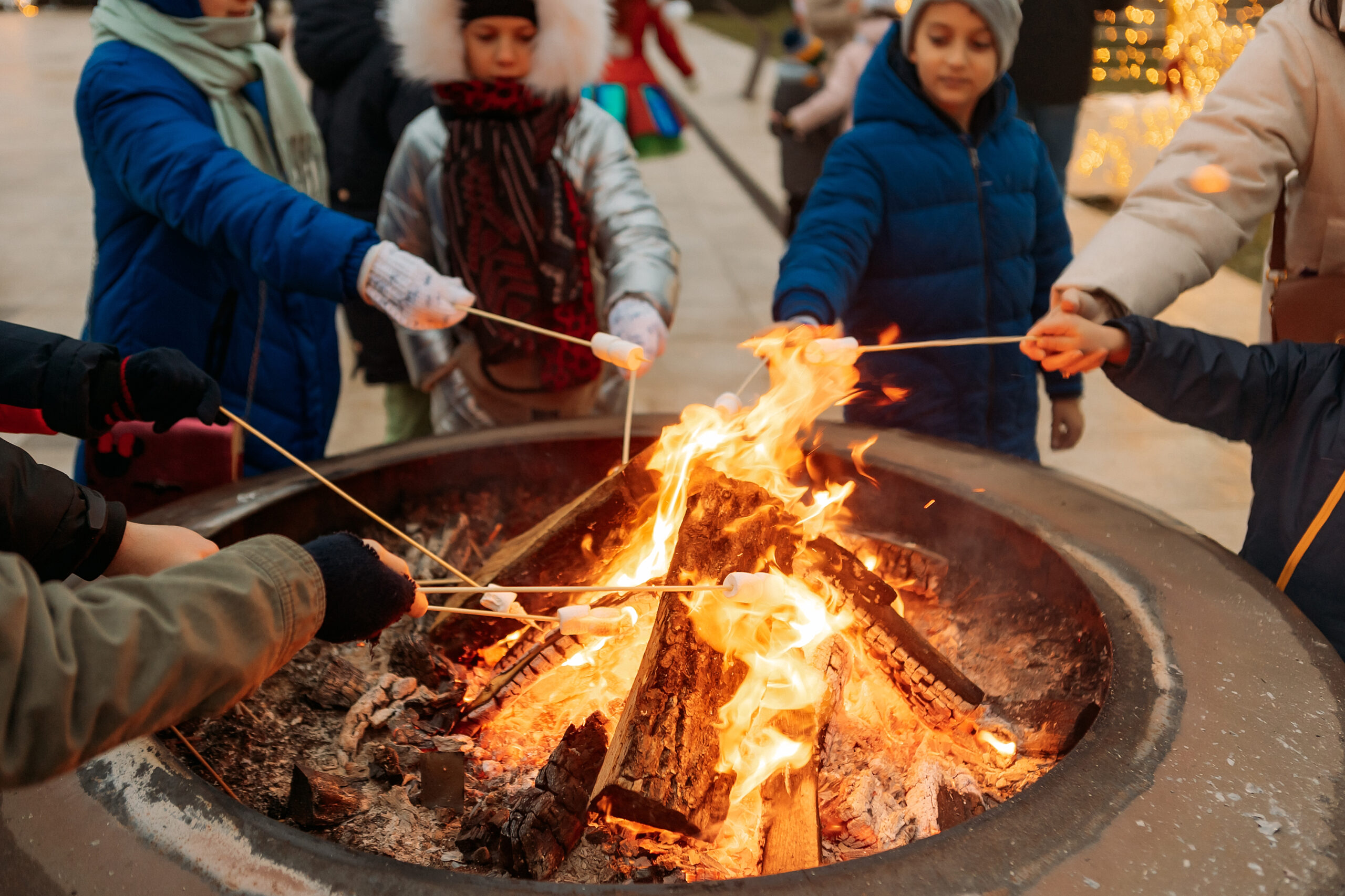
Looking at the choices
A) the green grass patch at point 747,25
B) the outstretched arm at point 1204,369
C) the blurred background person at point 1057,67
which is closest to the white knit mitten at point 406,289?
the outstretched arm at point 1204,369

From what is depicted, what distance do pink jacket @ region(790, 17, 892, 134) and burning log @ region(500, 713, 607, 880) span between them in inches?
171

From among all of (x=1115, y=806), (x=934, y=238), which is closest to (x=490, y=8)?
(x=934, y=238)

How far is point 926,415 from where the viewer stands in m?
2.59

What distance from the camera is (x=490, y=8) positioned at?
95.3 inches

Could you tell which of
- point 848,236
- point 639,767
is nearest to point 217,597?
point 639,767

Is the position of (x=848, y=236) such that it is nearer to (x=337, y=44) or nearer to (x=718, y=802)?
(x=718, y=802)

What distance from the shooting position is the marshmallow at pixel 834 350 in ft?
6.11

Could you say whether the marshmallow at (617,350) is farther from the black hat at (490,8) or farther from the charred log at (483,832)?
the black hat at (490,8)

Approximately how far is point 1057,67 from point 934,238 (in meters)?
1.76

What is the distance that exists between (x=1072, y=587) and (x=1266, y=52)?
1.05 metres

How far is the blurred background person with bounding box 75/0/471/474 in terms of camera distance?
200 centimetres

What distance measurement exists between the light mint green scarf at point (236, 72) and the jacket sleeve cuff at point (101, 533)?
3.93 feet

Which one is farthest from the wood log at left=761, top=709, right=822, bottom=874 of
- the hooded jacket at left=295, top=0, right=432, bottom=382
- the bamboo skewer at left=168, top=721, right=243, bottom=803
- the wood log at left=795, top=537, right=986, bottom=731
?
the hooded jacket at left=295, top=0, right=432, bottom=382

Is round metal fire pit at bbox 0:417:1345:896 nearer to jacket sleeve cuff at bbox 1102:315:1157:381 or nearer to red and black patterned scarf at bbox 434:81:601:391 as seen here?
jacket sleeve cuff at bbox 1102:315:1157:381
